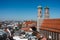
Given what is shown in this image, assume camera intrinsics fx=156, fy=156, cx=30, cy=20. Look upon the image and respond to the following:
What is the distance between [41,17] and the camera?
22.7 meters

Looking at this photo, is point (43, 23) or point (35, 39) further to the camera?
point (43, 23)

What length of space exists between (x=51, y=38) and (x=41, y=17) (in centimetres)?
683

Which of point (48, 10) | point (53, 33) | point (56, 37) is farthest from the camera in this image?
point (48, 10)

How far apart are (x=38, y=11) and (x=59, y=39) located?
893 cm

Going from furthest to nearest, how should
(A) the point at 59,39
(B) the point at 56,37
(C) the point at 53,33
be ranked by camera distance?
(C) the point at 53,33
(B) the point at 56,37
(A) the point at 59,39

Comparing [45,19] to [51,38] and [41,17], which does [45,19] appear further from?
[51,38]

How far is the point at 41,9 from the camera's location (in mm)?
22391

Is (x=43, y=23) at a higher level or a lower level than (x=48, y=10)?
lower

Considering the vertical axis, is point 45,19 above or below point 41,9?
below

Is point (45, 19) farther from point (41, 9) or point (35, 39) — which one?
point (35, 39)

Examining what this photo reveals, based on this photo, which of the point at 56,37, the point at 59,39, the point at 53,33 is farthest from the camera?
the point at 53,33

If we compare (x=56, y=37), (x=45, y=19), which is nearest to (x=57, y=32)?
(x=56, y=37)

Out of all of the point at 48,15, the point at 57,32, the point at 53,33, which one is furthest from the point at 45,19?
the point at 57,32

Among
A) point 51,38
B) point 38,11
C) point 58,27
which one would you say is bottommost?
point 51,38
